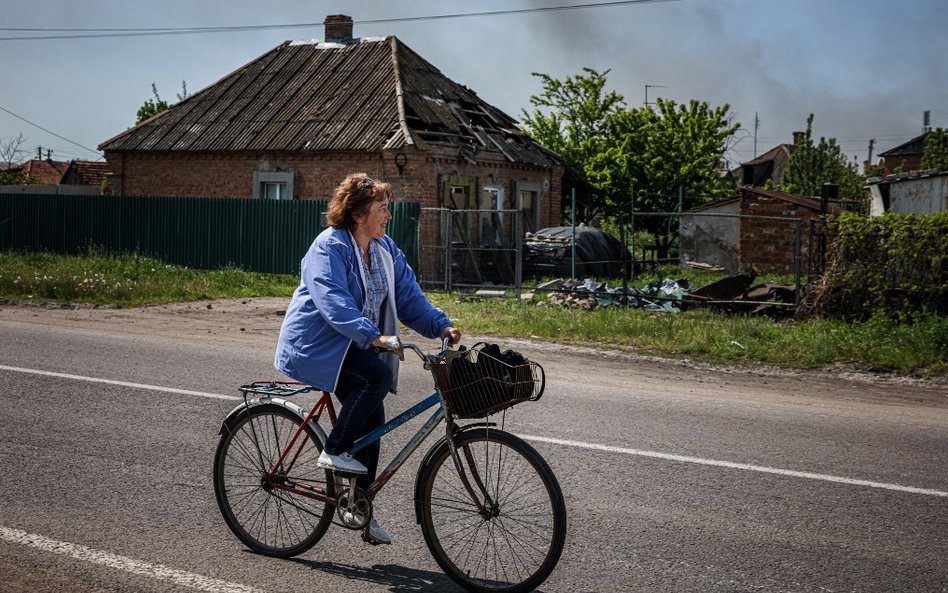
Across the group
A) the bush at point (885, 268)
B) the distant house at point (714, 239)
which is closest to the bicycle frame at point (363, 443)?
the bush at point (885, 268)

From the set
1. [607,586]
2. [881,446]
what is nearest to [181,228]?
[881,446]

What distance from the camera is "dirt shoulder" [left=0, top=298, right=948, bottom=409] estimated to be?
10.4 meters

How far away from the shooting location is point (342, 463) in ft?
15.3

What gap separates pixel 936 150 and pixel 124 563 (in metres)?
56.8

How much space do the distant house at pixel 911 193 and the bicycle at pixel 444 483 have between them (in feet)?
61.1

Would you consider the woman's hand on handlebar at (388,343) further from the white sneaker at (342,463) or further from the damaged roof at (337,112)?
the damaged roof at (337,112)

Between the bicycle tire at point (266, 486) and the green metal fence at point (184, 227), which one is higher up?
the green metal fence at point (184, 227)

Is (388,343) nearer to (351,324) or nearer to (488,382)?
(351,324)

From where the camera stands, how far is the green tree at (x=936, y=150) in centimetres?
5325

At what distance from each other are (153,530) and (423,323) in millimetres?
1716

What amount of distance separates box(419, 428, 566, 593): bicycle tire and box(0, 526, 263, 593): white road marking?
82 centimetres

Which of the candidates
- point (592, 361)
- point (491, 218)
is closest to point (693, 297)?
point (592, 361)

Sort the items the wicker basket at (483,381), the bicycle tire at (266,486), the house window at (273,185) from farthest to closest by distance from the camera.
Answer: the house window at (273,185) → the bicycle tire at (266,486) → the wicker basket at (483,381)

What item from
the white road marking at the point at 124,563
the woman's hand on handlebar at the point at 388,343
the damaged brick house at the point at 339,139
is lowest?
the white road marking at the point at 124,563
